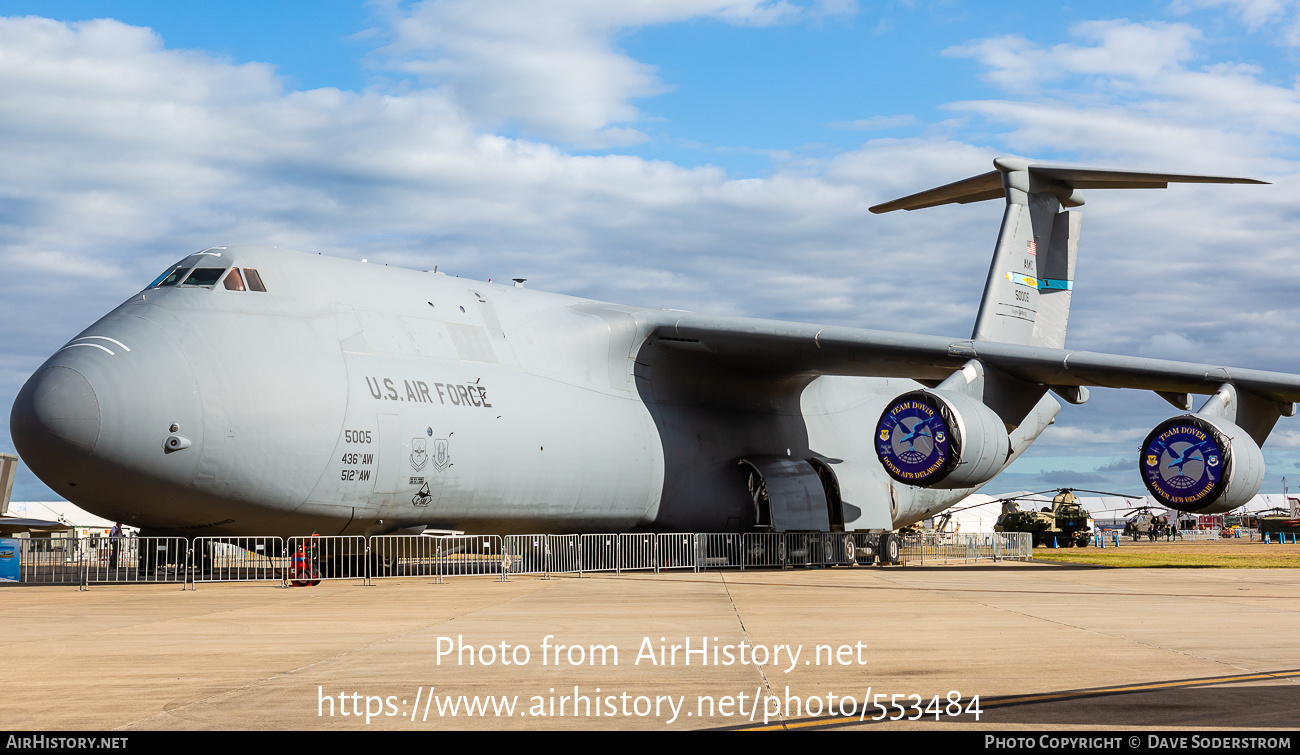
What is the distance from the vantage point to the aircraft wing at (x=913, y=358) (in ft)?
57.6

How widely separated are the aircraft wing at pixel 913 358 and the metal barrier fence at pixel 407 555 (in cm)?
317

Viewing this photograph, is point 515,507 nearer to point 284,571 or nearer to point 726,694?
point 284,571

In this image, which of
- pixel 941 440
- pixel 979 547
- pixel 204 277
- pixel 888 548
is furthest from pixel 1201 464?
pixel 979 547

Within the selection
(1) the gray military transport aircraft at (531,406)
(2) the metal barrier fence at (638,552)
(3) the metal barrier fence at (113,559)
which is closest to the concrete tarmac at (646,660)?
(1) the gray military transport aircraft at (531,406)

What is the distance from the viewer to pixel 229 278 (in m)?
15.1

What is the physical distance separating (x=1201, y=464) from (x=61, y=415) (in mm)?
14701

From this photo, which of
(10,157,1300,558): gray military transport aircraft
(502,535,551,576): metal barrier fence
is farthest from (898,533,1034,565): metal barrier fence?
(502,535,551,576): metal barrier fence

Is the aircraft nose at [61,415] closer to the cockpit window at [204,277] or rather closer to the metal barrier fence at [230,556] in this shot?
the cockpit window at [204,277]

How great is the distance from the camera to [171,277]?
50.0 ft

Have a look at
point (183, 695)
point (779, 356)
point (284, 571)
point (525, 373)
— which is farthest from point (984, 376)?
point (183, 695)

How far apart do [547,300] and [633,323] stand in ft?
4.91

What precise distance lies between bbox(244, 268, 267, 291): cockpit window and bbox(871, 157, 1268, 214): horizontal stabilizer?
42.8 feet

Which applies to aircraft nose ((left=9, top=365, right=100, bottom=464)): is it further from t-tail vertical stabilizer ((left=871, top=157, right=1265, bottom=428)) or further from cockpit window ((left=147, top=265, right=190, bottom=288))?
t-tail vertical stabilizer ((left=871, top=157, right=1265, bottom=428))

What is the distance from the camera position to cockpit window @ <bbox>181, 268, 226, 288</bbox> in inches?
590
